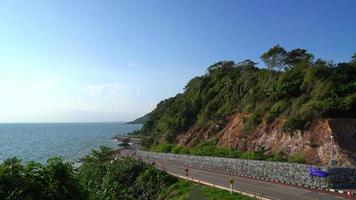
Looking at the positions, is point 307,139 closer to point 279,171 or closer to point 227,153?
point 279,171

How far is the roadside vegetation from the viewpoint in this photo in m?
12.3

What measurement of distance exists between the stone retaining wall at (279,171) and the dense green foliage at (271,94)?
24.5 feet

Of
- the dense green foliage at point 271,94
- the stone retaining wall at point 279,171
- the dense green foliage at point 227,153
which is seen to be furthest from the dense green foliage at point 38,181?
the dense green foliage at point 271,94

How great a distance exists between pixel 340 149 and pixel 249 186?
9.60 m

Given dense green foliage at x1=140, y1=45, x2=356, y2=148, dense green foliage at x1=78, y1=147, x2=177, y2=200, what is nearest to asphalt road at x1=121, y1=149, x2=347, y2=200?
dense green foliage at x1=78, y1=147, x2=177, y2=200

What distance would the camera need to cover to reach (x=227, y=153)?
46531 millimetres

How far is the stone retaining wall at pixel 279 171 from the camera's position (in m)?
27.1

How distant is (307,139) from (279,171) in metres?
8.40

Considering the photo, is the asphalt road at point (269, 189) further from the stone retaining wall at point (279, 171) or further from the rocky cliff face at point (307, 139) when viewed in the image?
the rocky cliff face at point (307, 139)

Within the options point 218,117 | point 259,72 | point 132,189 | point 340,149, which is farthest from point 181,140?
point 340,149

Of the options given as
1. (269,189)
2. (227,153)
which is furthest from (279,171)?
(227,153)

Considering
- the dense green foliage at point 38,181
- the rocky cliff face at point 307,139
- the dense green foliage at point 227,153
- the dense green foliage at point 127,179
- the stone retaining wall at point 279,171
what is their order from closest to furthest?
1. the dense green foliage at point 38,181
2. the stone retaining wall at point 279,171
3. the dense green foliage at point 127,179
4. the rocky cliff face at point 307,139
5. the dense green foliage at point 227,153

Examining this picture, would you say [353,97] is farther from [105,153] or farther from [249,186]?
[105,153]

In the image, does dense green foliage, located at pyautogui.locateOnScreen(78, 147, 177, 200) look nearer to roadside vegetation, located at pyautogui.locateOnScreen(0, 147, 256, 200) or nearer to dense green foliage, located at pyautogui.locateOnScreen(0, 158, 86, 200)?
roadside vegetation, located at pyautogui.locateOnScreen(0, 147, 256, 200)
